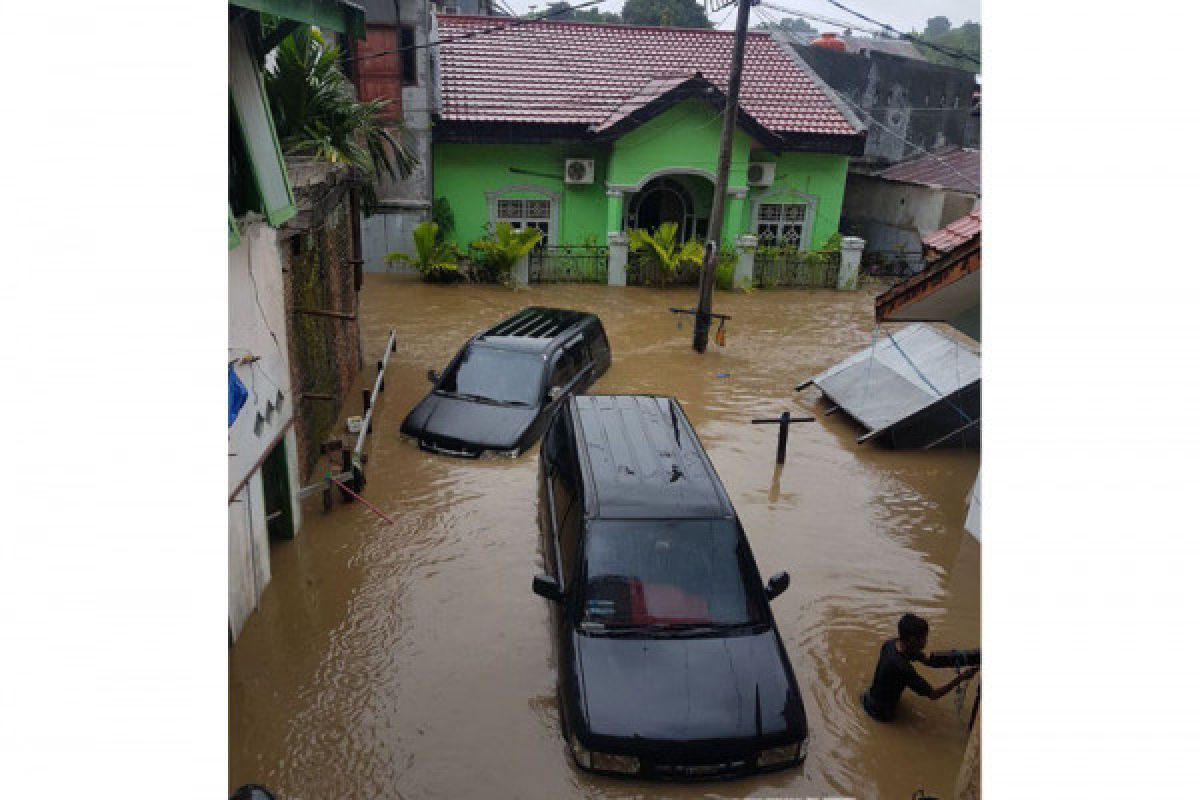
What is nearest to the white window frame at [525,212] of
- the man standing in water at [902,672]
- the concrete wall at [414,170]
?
Result: the concrete wall at [414,170]

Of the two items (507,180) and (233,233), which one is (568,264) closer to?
(507,180)

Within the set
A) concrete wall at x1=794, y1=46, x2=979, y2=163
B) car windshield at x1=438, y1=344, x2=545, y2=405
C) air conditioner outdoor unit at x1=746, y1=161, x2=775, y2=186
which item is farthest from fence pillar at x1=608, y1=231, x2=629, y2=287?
concrete wall at x1=794, y1=46, x2=979, y2=163

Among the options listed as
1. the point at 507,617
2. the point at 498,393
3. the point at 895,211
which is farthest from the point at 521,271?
the point at 507,617

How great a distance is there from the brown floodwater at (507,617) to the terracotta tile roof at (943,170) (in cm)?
→ 1134

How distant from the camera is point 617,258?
64.8 ft

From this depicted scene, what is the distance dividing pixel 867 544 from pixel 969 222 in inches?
137

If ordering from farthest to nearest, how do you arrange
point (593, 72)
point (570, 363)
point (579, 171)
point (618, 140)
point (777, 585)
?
point (593, 72) < point (579, 171) < point (618, 140) < point (570, 363) < point (777, 585)

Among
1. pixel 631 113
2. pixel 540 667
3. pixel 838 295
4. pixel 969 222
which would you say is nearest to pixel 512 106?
pixel 631 113

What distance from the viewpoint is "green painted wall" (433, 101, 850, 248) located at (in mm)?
19641

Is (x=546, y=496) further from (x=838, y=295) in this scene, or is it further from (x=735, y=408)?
(x=838, y=295)

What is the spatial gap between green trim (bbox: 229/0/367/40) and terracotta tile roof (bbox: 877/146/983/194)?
17.8m

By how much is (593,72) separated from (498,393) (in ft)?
46.0

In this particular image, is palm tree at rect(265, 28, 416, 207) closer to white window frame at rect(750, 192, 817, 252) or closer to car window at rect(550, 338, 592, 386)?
car window at rect(550, 338, 592, 386)

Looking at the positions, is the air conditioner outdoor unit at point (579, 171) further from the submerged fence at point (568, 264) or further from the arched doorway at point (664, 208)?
the arched doorway at point (664, 208)
